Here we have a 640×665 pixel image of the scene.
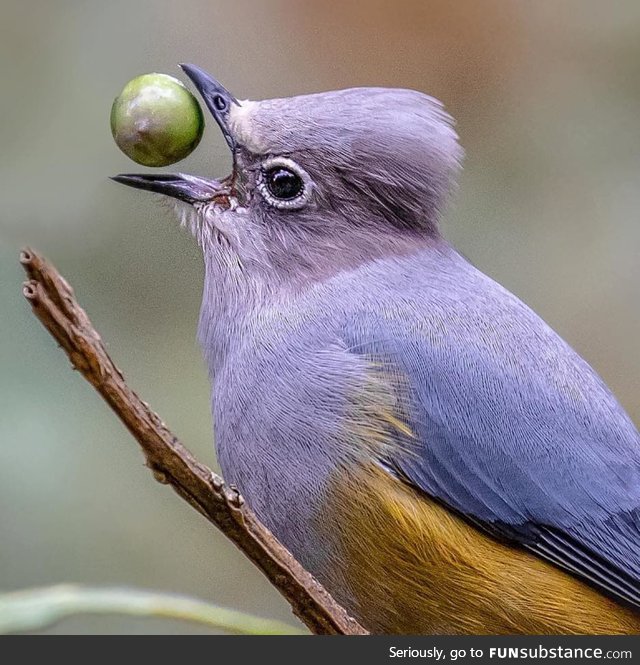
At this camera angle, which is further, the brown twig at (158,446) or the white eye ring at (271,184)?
the white eye ring at (271,184)

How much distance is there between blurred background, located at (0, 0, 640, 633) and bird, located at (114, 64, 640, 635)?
1.85 feet

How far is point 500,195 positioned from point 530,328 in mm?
1314

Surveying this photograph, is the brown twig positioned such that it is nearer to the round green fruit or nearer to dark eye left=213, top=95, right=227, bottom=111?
the round green fruit

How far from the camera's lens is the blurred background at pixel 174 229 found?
3.54m

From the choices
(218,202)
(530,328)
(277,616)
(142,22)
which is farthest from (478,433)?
(142,22)

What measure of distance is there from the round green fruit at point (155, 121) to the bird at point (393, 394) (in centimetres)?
31

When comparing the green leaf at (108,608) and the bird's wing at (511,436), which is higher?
the green leaf at (108,608)

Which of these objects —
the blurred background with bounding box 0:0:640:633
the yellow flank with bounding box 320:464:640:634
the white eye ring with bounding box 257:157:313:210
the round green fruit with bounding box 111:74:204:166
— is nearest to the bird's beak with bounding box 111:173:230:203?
the white eye ring with bounding box 257:157:313:210

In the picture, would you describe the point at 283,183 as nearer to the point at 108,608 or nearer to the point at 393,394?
the point at 393,394

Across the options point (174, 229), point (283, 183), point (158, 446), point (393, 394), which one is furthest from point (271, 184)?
point (158, 446)

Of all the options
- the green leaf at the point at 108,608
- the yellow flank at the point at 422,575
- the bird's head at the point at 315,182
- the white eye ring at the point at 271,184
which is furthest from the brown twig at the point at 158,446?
the white eye ring at the point at 271,184

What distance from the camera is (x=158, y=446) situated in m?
1.89

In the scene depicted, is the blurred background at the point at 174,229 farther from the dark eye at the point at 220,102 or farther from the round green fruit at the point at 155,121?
the round green fruit at the point at 155,121

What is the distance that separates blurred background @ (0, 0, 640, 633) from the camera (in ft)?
11.6
